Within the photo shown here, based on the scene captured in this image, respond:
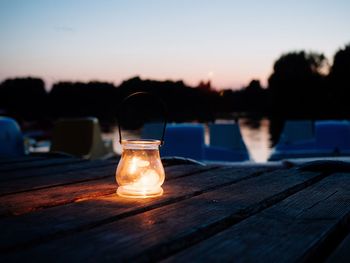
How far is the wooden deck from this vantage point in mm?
903

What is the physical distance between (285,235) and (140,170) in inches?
27.2

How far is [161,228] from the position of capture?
1095 mm

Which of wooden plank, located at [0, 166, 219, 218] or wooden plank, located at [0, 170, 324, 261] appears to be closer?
wooden plank, located at [0, 170, 324, 261]

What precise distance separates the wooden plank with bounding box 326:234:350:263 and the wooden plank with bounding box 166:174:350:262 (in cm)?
1

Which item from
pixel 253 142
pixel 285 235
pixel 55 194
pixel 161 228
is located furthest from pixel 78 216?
pixel 253 142

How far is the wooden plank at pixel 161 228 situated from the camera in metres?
0.90

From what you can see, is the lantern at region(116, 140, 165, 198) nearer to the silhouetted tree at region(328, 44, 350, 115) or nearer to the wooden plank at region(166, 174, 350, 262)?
the wooden plank at region(166, 174, 350, 262)

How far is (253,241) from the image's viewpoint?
99 cm

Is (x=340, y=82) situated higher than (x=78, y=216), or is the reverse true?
(x=340, y=82)

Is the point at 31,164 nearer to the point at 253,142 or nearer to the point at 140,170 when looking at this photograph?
the point at 140,170

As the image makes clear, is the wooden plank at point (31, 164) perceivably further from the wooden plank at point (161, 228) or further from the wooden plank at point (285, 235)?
the wooden plank at point (285, 235)

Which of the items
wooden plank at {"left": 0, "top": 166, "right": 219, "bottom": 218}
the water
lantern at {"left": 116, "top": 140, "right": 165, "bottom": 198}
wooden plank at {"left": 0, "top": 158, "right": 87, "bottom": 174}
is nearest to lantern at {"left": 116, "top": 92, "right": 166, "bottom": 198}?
lantern at {"left": 116, "top": 140, "right": 165, "bottom": 198}

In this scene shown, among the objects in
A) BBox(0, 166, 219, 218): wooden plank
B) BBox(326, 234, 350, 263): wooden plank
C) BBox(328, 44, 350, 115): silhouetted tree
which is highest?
BBox(328, 44, 350, 115): silhouetted tree

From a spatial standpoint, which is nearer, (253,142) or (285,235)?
(285,235)
